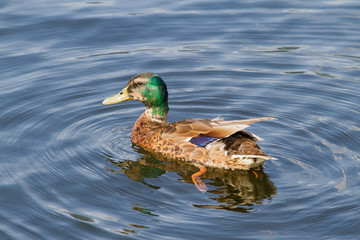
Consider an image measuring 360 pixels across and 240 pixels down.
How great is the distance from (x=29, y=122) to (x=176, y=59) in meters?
3.60

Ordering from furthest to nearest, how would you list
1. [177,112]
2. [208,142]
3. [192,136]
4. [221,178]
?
[177,112] → [192,136] → [208,142] → [221,178]

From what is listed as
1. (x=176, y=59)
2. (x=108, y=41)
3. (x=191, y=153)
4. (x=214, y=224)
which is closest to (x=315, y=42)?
(x=176, y=59)

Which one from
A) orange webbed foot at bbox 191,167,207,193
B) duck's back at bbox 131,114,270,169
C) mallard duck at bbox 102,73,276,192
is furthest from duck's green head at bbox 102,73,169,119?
orange webbed foot at bbox 191,167,207,193

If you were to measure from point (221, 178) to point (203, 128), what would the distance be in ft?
2.55

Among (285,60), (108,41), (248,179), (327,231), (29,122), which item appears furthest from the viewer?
(108,41)

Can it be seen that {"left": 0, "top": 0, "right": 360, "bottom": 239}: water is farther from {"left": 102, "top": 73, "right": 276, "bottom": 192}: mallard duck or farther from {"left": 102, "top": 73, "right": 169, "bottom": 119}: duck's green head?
{"left": 102, "top": 73, "right": 169, "bottom": 119}: duck's green head

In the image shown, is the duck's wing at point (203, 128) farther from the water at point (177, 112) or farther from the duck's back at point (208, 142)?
the water at point (177, 112)

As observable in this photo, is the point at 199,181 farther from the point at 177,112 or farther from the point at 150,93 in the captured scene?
the point at 177,112

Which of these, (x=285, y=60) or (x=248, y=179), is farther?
(x=285, y=60)

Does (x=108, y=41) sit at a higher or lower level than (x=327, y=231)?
higher

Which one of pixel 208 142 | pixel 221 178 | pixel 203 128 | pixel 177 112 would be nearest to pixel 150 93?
pixel 177 112

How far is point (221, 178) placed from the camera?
798cm

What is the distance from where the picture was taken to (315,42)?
12633 mm

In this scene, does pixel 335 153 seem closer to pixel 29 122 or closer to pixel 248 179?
pixel 248 179
